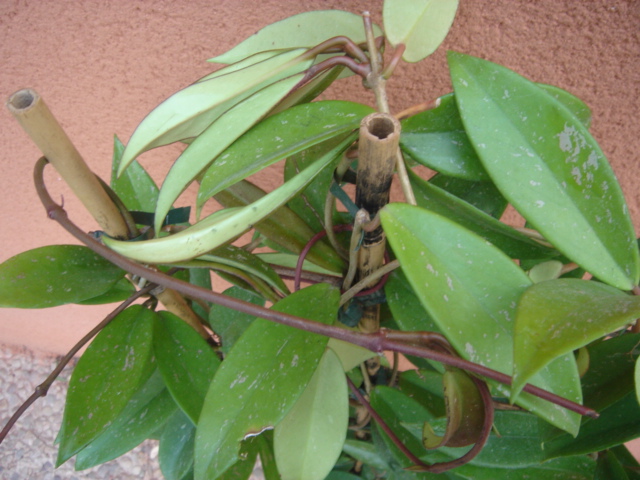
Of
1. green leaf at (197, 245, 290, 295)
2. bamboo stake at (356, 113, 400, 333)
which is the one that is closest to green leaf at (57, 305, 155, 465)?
green leaf at (197, 245, 290, 295)

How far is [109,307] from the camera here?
1.11 meters

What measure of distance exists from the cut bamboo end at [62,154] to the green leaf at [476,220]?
223mm

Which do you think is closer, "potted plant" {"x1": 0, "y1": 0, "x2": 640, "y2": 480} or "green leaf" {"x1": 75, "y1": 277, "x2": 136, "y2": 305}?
"potted plant" {"x1": 0, "y1": 0, "x2": 640, "y2": 480}

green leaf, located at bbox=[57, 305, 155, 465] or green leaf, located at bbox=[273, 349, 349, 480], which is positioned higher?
green leaf, located at bbox=[57, 305, 155, 465]

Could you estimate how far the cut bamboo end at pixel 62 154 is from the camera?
10.3 inches

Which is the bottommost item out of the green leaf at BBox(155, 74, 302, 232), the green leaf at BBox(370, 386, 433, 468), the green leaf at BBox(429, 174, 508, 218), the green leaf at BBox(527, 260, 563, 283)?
the green leaf at BBox(370, 386, 433, 468)

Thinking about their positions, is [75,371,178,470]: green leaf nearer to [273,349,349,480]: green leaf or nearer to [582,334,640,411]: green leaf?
[273,349,349,480]: green leaf

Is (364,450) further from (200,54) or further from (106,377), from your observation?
(200,54)

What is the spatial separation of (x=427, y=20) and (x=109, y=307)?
3.43 feet

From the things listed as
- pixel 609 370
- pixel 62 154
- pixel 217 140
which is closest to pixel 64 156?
pixel 62 154

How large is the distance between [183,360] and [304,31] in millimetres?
305

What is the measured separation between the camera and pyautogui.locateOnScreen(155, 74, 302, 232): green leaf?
0.91 ft

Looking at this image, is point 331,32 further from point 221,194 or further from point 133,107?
point 133,107

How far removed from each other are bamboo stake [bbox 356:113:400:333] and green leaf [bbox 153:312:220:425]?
18cm
